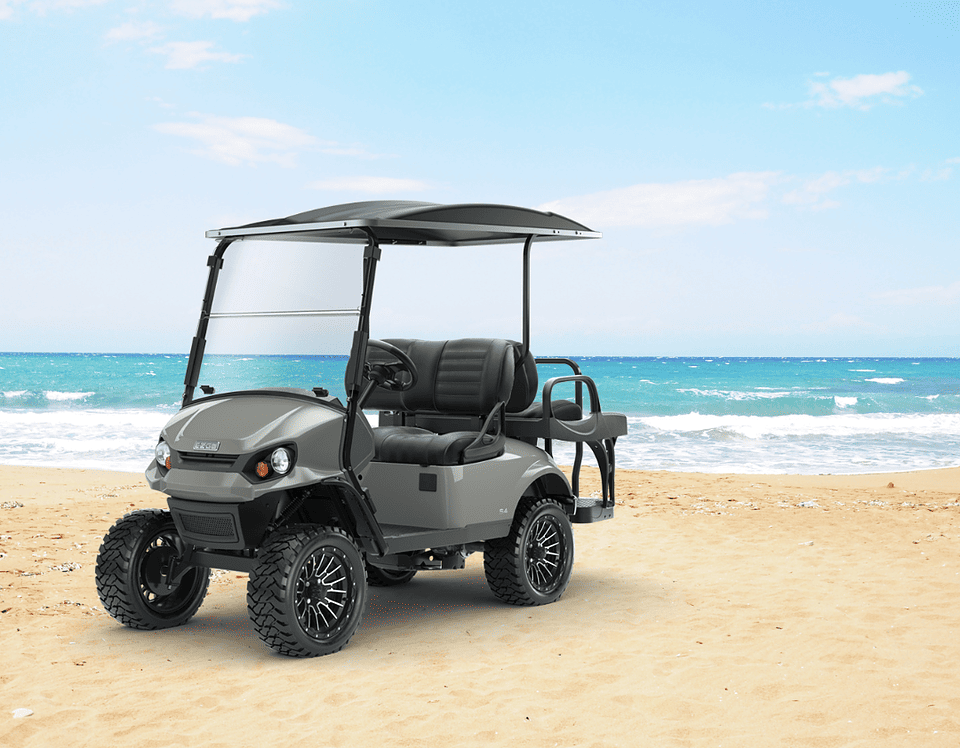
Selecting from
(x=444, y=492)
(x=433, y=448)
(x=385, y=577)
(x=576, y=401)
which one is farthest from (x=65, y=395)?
(x=444, y=492)

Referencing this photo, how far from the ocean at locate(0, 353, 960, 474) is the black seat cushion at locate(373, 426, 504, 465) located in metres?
0.73

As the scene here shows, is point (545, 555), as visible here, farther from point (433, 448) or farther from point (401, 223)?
point (401, 223)

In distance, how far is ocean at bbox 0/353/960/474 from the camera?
18000 mm

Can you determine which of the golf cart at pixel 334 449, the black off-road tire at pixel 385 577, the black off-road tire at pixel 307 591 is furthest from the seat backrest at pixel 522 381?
the black off-road tire at pixel 307 591

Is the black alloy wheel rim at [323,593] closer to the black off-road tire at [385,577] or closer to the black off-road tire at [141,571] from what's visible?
the black off-road tire at [141,571]

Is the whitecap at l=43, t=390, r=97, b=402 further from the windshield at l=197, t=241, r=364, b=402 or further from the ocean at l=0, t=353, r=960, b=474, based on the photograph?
the windshield at l=197, t=241, r=364, b=402

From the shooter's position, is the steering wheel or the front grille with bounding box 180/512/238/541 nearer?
the front grille with bounding box 180/512/238/541

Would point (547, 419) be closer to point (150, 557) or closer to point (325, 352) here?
point (325, 352)

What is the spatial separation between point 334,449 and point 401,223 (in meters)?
1.25

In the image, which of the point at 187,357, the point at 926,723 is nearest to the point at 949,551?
the point at 926,723

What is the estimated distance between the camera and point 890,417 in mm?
32000

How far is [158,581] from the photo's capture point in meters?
6.12

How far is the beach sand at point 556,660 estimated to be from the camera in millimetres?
4508

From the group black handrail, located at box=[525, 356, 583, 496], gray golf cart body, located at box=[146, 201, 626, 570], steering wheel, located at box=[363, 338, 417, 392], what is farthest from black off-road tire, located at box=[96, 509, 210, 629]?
black handrail, located at box=[525, 356, 583, 496]
